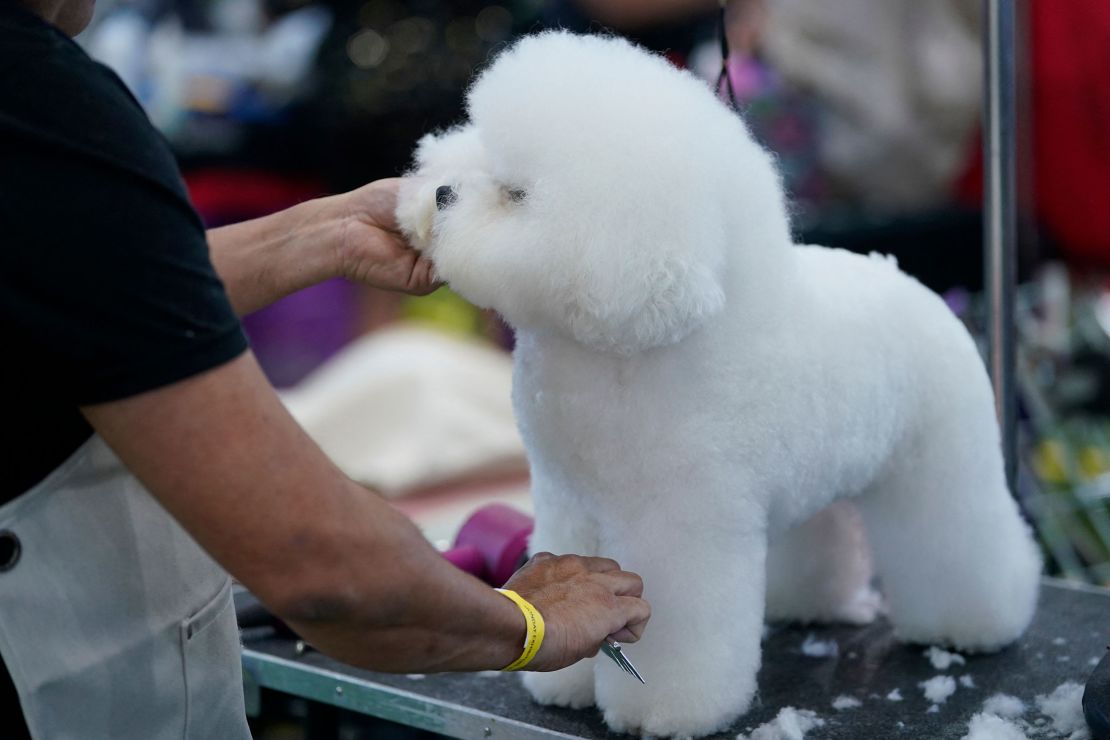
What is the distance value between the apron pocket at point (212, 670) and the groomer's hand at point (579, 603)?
8.0 inches

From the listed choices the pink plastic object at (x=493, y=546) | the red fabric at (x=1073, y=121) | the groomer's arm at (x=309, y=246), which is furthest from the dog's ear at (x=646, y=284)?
the red fabric at (x=1073, y=121)

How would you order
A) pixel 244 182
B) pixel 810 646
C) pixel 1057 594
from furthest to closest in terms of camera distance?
pixel 244 182 < pixel 1057 594 < pixel 810 646

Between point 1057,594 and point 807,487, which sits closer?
point 807,487

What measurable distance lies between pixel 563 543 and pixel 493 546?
318 millimetres

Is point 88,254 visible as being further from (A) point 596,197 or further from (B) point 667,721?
(B) point 667,721

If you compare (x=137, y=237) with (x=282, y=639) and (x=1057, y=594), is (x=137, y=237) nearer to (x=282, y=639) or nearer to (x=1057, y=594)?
(x=282, y=639)

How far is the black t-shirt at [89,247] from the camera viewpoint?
2.00 ft

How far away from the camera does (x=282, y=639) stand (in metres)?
1.23

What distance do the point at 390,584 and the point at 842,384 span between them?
0.44 metres

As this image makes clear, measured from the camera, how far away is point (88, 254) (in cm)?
61

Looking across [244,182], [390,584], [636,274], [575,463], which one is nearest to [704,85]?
[636,274]

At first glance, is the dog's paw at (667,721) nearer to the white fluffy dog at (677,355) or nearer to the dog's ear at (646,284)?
the white fluffy dog at (677,355)

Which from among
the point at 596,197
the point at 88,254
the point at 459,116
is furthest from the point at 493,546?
the point at 459,116

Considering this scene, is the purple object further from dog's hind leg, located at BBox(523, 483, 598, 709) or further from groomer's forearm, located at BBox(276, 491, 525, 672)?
groomer's forearm, located at BBox(276, 491, 525, 672)
